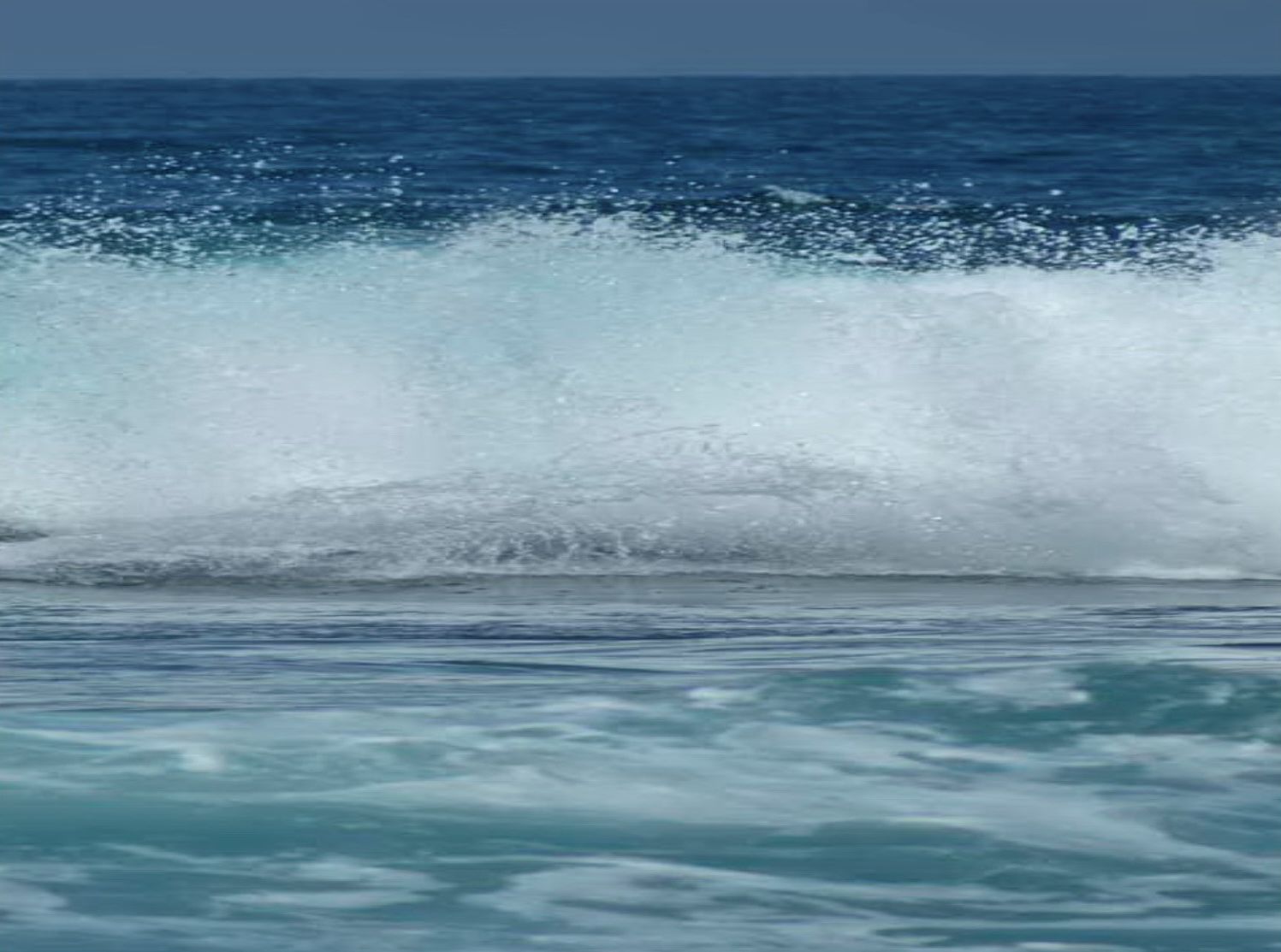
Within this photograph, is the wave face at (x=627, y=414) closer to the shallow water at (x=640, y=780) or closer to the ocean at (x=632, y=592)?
the ocean at (x=632, y=592)

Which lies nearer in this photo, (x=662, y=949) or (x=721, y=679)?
(x=662, y=949)

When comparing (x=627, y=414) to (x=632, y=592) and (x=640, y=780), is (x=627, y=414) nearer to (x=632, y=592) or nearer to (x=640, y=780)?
(x=632, y=592)

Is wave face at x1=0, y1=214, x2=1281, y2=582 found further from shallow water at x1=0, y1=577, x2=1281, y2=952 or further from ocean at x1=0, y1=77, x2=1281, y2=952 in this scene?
shallow water at x1=0, y1=577, x2=1281, y2=952

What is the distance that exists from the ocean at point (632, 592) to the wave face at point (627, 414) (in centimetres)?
3

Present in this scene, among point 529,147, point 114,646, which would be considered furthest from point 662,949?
point 529,147

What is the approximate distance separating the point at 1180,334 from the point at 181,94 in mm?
49231

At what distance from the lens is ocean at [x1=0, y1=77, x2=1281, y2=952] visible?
4930 millimetres

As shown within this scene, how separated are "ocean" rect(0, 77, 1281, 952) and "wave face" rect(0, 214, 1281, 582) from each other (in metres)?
0.03

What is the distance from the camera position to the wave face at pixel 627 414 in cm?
898

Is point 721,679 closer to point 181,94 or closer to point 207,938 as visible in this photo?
point 207,938

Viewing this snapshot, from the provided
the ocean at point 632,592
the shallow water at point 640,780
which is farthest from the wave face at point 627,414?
the shallow water at point 640,780

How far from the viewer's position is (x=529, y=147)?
92.7 ft

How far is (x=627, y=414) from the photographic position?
35.2 ft

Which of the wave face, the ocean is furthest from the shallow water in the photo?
the wave face
